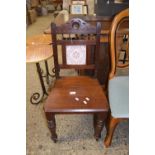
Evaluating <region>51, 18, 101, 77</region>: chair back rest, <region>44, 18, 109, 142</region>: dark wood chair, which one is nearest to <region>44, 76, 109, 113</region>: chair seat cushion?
<region>44, 18, 109, 142</region>: dark wood chair

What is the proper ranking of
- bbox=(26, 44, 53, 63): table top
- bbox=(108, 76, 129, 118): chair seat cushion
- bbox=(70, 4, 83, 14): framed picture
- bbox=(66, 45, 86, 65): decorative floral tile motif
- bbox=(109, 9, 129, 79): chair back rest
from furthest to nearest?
bbox=(70, 4, 83, 14): framed picture
bbox=(26, 44, 53, 63): table top
bbox=(66, 45, 86, 65): decorative floral tile motif
bbox=(109, 9, 129, 79): chair back rest
bbox=(108, 76, 129, 118): chair seat cushion

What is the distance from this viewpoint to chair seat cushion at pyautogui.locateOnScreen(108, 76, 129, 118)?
1.34 meters

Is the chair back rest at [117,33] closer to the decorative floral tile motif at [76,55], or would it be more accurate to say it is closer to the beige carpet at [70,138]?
the decorative floral tile motif at [76,55]

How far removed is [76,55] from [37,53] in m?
0.44

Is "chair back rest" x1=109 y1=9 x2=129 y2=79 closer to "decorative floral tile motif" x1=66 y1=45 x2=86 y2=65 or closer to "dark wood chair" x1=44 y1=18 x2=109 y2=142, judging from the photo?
"dark wood chair" x1=44 y1=18 x2=109 y2=142

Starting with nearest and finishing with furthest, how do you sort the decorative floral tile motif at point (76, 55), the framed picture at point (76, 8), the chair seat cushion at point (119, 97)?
the chair seat cushion at point (119, 97) → the decorative floral tile motif at point (76, 55) → the framed picture at point (76, 8)

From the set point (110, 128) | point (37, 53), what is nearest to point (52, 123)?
point (110, 128)

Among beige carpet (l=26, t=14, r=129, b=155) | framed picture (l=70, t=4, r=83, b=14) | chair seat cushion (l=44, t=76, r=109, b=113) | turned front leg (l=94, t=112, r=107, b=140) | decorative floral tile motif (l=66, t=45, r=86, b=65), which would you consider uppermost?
framed picture (l=70, t=4, r=83, b=14)

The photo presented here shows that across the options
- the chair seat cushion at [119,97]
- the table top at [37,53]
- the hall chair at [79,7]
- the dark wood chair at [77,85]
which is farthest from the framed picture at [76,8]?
the chair seat cushion at [119,97]

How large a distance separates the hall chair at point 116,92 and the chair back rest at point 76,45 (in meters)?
0.11

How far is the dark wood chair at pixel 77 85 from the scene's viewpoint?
138 cm

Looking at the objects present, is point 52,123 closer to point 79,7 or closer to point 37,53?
point 37,53
